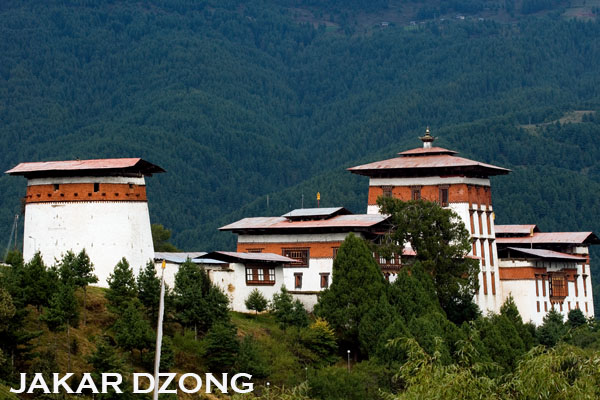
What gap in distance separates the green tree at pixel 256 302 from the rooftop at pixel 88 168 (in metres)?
11.9

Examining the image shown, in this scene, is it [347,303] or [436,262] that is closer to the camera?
Answer: [347,303]

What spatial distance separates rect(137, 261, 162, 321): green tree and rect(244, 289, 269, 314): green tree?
13000 mm

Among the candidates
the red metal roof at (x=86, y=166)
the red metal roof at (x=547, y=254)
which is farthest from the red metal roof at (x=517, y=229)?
the red metal roof at (x=86, y=166)

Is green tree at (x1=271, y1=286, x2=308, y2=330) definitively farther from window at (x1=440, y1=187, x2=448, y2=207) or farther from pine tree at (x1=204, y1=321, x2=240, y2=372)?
window at (x1=440, y1=187, x2=448, y2=207)

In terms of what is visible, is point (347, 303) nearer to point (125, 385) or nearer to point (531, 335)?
point (531, 335)

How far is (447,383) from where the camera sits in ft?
151

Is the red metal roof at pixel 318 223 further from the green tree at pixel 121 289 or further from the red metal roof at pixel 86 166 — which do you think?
the green tree at pixel 121 289

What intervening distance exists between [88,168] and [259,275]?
1655 centimetres

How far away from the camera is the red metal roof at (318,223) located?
9762 cm

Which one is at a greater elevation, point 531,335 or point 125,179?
point 125,179

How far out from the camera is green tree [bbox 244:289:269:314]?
8675 centimetres

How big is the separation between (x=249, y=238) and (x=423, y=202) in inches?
595

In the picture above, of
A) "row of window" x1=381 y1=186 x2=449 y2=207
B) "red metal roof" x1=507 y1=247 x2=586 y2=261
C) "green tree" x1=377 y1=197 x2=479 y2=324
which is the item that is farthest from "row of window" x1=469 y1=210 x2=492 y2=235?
"green tree" x1=377 y1=197 x2=479 y2=324

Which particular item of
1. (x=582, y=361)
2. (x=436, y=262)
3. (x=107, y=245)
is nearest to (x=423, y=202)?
(x=436, y=262)
